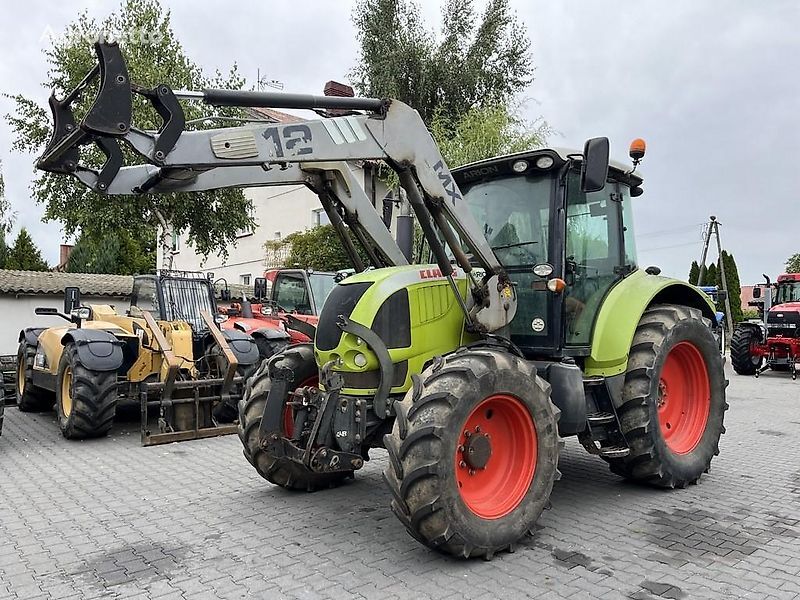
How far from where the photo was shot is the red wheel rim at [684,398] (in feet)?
18.6

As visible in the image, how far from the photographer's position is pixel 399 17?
24.2 meters

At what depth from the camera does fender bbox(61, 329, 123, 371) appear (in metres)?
7.30

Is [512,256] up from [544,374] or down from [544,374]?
up

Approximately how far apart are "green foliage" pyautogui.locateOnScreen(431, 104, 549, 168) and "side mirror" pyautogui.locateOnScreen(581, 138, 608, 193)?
38.9ft

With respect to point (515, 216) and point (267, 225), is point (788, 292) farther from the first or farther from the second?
point (267, 225)

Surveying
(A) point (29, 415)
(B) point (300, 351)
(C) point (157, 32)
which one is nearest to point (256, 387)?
(B) point (300, 351)

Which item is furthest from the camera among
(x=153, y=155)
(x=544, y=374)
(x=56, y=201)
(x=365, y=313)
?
(x=56, y=201)

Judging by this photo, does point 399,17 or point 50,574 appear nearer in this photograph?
point 50,574

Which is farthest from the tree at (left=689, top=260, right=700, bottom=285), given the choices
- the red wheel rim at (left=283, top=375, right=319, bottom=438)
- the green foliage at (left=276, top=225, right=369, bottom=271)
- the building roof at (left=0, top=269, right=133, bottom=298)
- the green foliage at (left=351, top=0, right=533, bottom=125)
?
the red wheel rim at (left=283, top=375, right=319, bottom=438)

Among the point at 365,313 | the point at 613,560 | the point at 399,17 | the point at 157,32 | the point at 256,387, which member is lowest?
the point at 613,560

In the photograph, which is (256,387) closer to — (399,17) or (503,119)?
(503,119)

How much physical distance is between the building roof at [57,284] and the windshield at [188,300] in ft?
26.6

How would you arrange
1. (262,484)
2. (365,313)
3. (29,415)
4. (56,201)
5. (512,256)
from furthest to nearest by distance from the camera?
1. (56,201)
2. (29,415)
3. (262,484)
4. (512,256)
5. (365,313)

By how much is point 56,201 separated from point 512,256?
1565 cm
